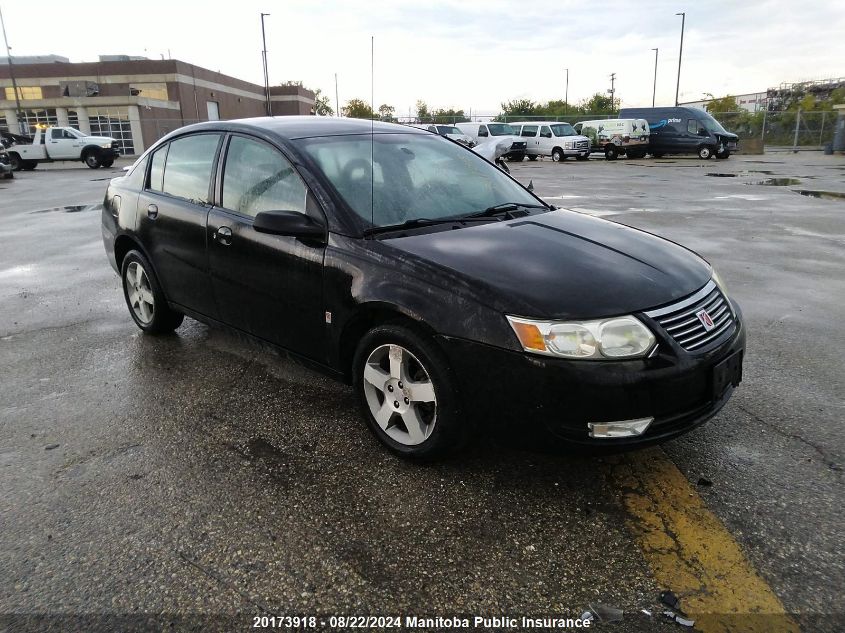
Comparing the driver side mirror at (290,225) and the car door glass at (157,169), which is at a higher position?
the car door glass at (157,169)

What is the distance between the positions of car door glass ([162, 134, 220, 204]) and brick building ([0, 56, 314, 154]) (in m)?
40.2

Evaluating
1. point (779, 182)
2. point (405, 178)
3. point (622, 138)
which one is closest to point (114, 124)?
point (622, 138)

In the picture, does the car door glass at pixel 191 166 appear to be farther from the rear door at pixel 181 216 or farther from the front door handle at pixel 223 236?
the front door handle at pixel 223 236

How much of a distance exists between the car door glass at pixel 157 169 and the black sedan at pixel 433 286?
174 millimetres

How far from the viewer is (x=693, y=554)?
2.38m

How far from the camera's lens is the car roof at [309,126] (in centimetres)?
377

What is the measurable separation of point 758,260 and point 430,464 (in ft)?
19.4

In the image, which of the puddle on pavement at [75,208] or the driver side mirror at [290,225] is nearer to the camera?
the driver side mirror at [290,225]

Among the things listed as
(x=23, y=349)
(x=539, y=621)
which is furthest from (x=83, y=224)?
(x=539, y=621)

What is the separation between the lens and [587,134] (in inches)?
1377

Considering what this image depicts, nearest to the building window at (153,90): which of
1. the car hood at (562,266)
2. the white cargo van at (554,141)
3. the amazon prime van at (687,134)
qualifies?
the white cargo van at (554,141)

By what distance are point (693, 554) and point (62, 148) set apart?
32.5 meters

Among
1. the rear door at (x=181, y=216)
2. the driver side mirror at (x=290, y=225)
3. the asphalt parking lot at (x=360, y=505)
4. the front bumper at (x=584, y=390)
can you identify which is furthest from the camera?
the rear door at (x=181, y=216)

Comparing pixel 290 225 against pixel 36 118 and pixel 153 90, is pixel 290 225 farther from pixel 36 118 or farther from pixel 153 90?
pixel 153 90
